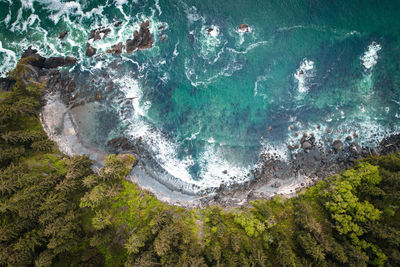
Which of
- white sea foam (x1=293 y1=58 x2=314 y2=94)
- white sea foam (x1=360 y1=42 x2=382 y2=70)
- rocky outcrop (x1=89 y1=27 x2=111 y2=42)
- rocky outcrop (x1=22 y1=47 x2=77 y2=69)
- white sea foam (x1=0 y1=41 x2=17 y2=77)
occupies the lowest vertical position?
white sea foam (x1=0 y1=41 x2=17 y2=77)

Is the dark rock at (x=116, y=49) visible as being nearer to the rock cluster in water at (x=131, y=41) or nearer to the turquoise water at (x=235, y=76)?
the rock cluster in water at (x=131, y=41)

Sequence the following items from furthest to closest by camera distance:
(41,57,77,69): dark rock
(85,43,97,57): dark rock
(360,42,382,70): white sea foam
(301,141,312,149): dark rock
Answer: (85,43,97,57): dark rock < (41,57,77,69): dark rock < (360,42,382,70): white sea foam < (301,141,312,149): dark rock

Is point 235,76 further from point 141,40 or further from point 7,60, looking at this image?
point 7,60

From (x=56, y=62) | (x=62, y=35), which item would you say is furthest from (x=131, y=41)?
(x=56, y=62)

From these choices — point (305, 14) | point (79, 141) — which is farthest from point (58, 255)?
point (305, 14)

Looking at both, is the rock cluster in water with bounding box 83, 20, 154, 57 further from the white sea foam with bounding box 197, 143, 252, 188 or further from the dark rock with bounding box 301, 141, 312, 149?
the dark rock with bounding box 301, 141, 312, 149

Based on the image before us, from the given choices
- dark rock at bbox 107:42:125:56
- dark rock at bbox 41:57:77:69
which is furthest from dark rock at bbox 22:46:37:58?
dark rock at bbox 107:42:125:56

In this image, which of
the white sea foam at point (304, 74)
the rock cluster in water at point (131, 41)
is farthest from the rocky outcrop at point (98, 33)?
the white sea foam at point (304, 74)
